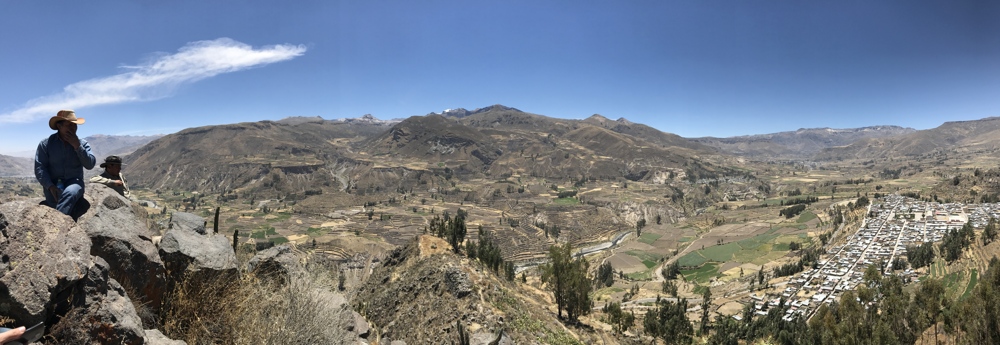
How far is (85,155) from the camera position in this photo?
7.84 meters

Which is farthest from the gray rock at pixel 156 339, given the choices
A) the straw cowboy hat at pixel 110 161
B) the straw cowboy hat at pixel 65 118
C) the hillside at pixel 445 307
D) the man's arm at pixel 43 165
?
the hillside at pixel 445 307

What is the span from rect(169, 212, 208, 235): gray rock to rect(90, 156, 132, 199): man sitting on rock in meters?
1.16

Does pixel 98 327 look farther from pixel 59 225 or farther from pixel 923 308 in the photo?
pixel 923 308

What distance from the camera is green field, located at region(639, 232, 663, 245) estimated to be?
153 m

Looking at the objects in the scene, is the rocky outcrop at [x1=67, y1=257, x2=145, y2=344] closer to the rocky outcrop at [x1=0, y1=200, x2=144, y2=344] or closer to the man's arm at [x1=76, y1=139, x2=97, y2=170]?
the rocky outcrop at [x1=0, y1=200, x2=144, y2=344]

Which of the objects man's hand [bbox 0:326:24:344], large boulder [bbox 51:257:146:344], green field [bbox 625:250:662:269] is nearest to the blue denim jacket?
large boulder [bbox 51:257:146:344]

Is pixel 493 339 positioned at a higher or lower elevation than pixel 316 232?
higher

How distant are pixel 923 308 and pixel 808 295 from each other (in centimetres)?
5565

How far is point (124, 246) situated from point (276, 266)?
6453mm

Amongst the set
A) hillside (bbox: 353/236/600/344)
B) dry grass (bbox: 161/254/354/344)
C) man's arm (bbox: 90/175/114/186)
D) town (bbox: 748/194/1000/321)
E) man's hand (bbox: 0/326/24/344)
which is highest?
man's arm (bbox: 90/175/114/186)

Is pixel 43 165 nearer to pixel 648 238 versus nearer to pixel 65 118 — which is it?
pixel 65 118

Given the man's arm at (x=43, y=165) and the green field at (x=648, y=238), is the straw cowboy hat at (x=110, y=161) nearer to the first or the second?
the man's arm at (x=43, y=165)

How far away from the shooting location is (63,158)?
24.7ft

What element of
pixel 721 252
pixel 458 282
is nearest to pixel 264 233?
pixel 458 282
